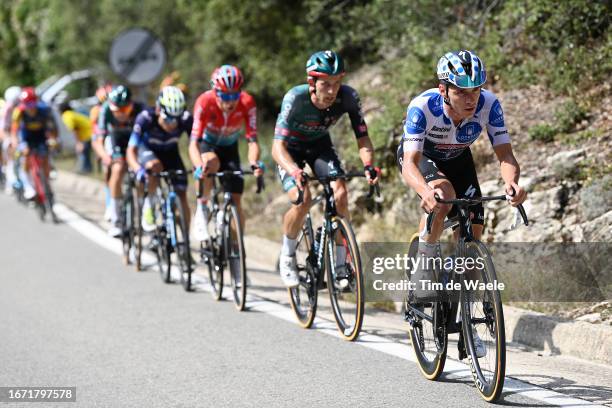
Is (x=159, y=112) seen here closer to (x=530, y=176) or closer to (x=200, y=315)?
(x=200, y=315)

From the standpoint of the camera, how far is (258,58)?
17.6 meters

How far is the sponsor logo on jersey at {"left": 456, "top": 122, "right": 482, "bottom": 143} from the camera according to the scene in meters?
6.31

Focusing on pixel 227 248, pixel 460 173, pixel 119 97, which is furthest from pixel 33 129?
pixel 460 173

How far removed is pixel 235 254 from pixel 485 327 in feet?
12.1

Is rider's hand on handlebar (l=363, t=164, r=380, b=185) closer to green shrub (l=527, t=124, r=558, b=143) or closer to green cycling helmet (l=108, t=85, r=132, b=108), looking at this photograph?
green shrub (l=527, t=124, r=558, b=143)

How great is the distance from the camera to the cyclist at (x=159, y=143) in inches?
412

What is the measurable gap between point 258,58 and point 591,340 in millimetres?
11764

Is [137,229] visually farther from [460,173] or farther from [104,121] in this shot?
[460,173]

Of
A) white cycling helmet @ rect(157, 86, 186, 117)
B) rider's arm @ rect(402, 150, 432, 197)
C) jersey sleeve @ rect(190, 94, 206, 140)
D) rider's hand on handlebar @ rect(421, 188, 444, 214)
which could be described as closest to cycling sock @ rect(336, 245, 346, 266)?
rider's arm @ rect(402, 150, 432, 197)

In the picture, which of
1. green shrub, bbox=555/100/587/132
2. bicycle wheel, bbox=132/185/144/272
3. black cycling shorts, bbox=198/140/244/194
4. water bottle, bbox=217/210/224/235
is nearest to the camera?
water bottle, bbox=217/210/224/235

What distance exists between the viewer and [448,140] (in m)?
6.36

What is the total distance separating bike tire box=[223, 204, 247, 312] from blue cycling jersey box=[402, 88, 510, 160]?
2.92 m

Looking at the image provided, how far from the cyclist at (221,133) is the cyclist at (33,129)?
6.84 meters

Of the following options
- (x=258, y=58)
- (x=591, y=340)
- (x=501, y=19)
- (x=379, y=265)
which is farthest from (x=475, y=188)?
(x=258, y=58)
